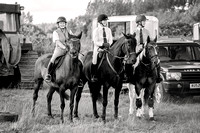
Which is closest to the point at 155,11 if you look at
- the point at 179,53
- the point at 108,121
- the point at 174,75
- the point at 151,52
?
the point at 179,53

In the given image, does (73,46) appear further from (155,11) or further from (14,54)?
(155,11)

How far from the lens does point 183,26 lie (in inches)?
1383

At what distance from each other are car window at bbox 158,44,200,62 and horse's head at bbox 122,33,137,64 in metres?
4.38

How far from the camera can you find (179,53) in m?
14.7

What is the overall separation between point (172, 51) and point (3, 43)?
565 centimetres

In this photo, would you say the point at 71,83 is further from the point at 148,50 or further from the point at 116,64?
the point at 148,50

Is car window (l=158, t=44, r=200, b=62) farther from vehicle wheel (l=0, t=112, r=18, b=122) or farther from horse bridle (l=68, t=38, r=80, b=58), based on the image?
vehicle wheel (l=0, t=112, r=18, b=122)

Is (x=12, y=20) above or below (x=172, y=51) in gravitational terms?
above

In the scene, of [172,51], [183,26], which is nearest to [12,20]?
[172,51]

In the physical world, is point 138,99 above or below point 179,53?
below

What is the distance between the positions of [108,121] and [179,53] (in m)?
4.96

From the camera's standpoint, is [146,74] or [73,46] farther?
[146,74]

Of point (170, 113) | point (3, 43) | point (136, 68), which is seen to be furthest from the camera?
point (3, 43)

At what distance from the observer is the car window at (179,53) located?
47.5ft
